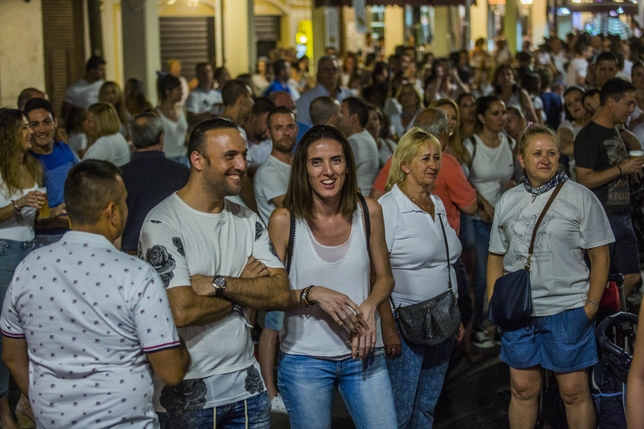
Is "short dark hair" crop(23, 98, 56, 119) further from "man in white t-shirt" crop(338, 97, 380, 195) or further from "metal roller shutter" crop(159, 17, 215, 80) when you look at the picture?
"metal roller shutter" crop(159, 17, 215, 80)

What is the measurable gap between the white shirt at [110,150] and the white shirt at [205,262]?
4590mm

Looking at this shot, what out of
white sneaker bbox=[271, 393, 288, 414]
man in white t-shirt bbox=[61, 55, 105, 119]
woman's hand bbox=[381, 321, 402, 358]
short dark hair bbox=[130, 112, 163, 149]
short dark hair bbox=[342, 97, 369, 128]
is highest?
man in white t-shirt bbox=[61, 55, 105, 119]

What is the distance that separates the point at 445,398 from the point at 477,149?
2324 mm

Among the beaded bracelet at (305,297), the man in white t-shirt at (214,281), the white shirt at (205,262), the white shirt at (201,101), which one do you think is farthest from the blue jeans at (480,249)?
the white shirt at (201,101)

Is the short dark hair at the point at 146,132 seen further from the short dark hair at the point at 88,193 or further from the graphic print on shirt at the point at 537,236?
the short dark hair at the point at 88,193

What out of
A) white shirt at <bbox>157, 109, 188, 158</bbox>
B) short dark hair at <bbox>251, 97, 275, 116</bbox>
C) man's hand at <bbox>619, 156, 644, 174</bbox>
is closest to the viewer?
man's hand at <bbox>619, 156, 644, 174</bbox>

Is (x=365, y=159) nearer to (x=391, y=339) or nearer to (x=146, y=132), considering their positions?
(x=146, y=132)

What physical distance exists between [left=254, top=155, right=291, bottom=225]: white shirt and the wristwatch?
2969mm

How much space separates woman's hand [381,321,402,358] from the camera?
4672mm

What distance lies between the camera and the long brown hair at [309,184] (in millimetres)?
4426

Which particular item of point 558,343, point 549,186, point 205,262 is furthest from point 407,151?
point 205,262

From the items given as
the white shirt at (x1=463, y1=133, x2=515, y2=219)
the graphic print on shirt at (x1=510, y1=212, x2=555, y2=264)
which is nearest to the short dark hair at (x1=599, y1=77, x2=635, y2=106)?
the white shirt at (x1=463, y1=133, x2=515, y2=219)

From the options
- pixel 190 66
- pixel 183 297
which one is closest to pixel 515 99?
pixel 183 297

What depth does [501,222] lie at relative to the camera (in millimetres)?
5414
